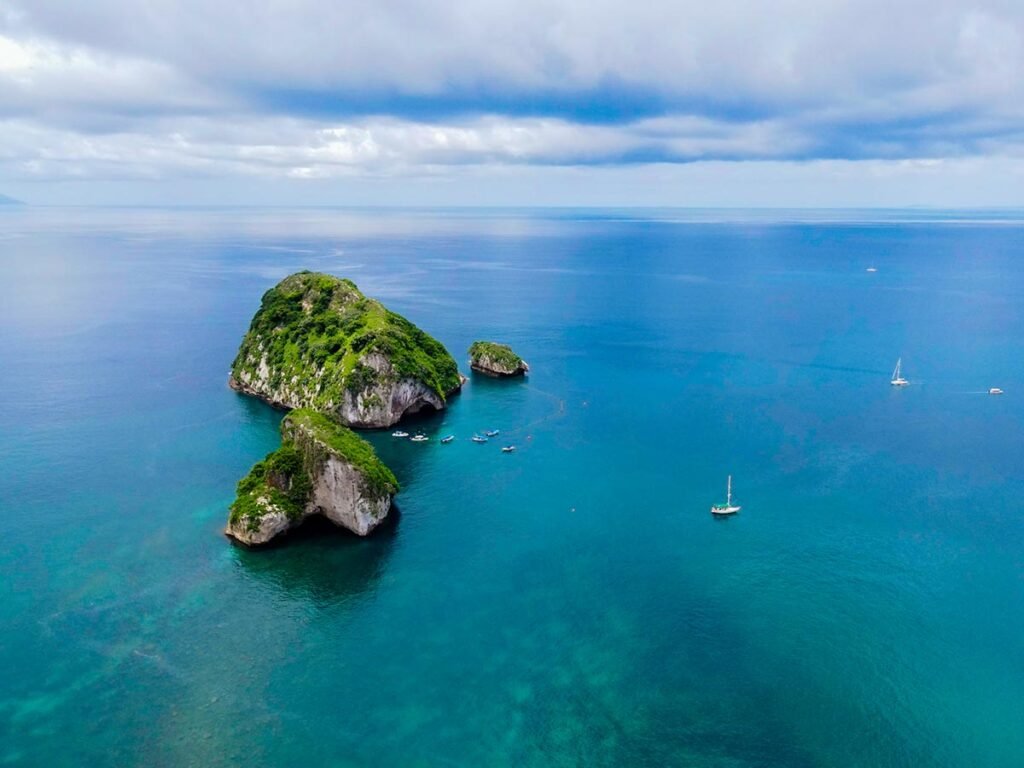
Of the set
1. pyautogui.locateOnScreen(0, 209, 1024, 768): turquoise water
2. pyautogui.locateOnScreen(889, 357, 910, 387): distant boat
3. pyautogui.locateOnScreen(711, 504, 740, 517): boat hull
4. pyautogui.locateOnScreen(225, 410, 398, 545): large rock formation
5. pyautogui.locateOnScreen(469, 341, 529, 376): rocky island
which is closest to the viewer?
pyautogui.locateOnScreen(0, 209, 1024, 768): turquoise water

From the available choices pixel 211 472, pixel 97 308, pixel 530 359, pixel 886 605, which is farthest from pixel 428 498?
pixel 97 308

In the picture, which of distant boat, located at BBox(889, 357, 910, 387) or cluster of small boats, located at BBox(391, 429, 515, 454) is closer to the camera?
cluster of small boats, located at BBox(391, 429, 515, 454)

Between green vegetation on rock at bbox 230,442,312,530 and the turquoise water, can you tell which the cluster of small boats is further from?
green vegetation on rock at bbox 230,442,312,530

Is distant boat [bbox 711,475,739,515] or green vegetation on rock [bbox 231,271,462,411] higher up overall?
green vegetation on rock [bbox 231,271,462,411]

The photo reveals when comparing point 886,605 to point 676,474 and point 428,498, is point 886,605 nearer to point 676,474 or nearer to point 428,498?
point 676,474

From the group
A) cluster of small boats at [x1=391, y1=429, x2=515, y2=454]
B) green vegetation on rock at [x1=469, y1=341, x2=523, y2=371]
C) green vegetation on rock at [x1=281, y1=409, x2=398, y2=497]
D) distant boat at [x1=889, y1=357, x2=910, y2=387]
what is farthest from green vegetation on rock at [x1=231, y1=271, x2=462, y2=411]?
distant boat at [x1=889, y1=357, x2=910, y2=387]

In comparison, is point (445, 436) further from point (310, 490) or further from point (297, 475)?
point (297, 475)
